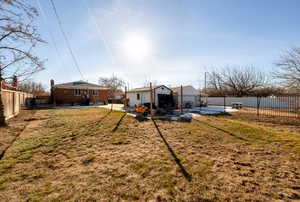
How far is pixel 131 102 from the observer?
57.3 feet

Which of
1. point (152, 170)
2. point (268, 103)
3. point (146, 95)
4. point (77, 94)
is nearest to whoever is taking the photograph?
point (152, 170)

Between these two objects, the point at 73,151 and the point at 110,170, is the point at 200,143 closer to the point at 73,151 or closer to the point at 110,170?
the point at 110,170

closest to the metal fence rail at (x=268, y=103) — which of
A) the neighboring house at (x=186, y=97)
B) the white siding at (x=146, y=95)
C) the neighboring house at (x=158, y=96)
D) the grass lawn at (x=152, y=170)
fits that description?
the neighboring house at (x=186, y=97)

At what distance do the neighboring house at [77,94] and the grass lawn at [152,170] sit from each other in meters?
18.1

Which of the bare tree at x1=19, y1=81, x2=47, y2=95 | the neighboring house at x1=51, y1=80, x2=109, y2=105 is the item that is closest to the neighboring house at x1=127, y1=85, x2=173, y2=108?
the neighboring house at x1=51, y1=80, x2=109, y2=105

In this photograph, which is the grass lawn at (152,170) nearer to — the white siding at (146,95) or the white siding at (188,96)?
the white siding at (146,95)

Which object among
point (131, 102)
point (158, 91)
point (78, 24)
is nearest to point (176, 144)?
point (78, 24)

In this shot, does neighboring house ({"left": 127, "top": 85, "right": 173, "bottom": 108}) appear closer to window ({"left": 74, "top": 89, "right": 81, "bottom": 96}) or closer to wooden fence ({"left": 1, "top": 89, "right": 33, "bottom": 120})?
wooden fence ({"left": 1, "top": 89, "right": 33, "bottom": 120})

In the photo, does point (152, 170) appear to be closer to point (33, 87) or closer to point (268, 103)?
point (268, 103)

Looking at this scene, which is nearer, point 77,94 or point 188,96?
point 188,96

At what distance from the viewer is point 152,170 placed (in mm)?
2754

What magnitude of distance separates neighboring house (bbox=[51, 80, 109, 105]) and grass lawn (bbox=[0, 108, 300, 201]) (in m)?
18.1

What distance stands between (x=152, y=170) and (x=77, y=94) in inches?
877

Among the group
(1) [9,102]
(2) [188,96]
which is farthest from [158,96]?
(1) [9,102]
